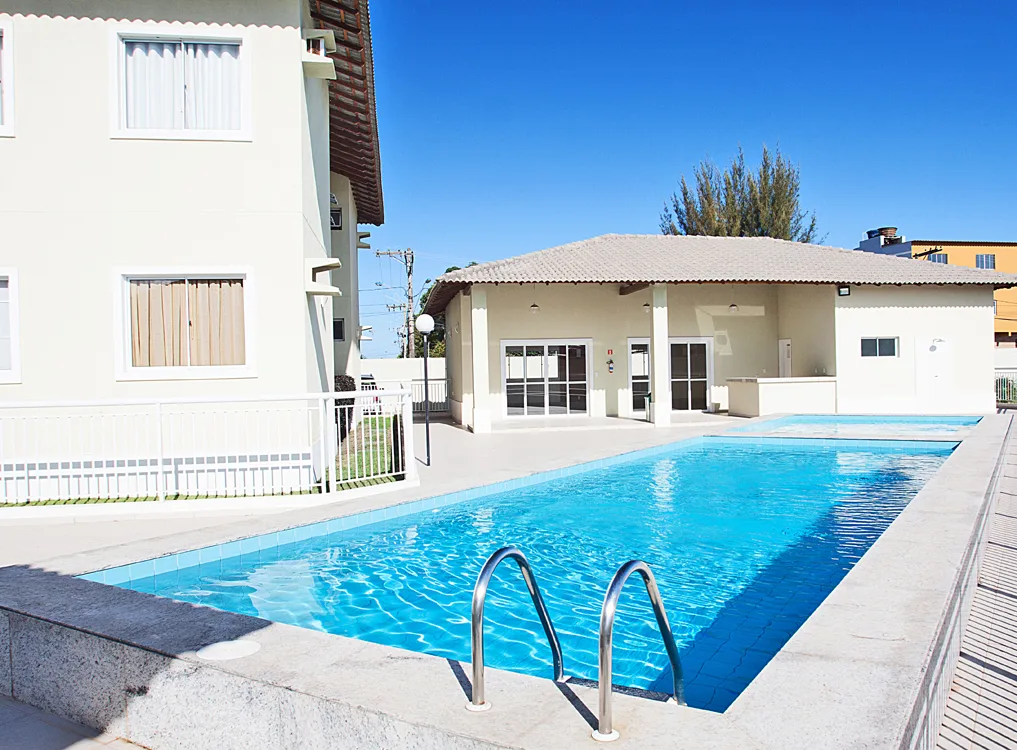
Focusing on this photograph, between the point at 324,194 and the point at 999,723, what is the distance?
1367 cm

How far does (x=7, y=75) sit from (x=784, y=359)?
21.6 m

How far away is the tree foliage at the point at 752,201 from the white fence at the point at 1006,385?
88.0 feet

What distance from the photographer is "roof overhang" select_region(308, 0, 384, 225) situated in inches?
461

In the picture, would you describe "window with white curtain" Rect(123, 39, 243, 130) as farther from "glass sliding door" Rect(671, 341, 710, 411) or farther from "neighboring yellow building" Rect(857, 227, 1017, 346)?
"neighboring yellow building" Rect(857, 227, 1017, 346)

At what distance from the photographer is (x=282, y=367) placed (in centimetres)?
1041

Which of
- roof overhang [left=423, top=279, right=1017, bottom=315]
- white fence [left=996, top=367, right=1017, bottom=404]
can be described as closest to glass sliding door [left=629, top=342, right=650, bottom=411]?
roof overhang [left=423, top=279, right=1017, bottom=315]

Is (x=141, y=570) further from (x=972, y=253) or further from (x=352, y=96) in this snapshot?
(x=972, y=253)

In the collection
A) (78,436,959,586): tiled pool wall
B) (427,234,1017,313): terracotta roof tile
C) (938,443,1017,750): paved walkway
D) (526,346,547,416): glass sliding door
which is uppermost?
(427,234,1017,313): terracotta roof tile

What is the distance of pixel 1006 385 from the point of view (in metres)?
25.6

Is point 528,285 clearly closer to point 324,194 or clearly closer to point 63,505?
point 324,194

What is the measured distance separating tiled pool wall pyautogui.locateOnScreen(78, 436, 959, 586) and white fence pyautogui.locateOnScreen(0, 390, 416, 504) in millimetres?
1219

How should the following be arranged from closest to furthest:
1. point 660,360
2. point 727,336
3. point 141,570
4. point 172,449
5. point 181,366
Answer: point 141,570, point 172,449, point 181,366, point 660,360, point 727,336

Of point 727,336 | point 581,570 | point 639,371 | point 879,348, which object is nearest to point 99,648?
point 581,570

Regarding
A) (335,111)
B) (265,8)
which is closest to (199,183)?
(265,8)
